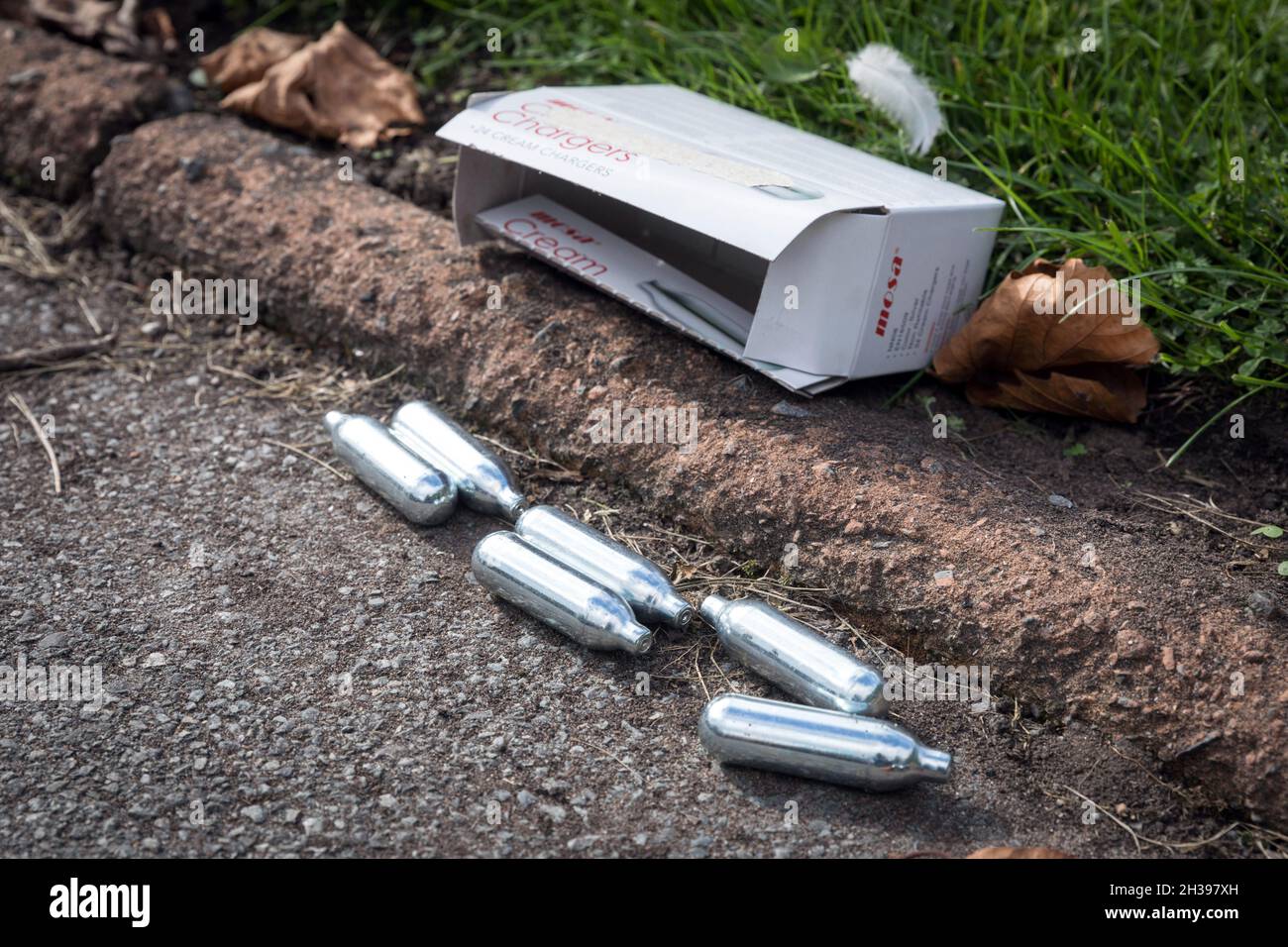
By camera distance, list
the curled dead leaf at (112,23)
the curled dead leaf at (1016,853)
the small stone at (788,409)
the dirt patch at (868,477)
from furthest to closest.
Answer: the curled dead leaf at (112,23) → the small stone at (788,409) → the dirt patch at (868,477) → the curled dead leaf at (1016,853)

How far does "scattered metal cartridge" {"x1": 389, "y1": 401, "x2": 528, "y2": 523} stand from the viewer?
2.61 meters

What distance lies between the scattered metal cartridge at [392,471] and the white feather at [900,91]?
151 cm

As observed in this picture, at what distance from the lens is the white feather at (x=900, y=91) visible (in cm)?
309

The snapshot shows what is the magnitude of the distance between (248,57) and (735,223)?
2.34 m

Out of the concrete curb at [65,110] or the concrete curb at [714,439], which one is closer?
the concrete curb at [714,439]

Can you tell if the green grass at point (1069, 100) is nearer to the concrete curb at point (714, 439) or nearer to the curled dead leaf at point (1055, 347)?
the curled dead leaf at point (1055, 347)

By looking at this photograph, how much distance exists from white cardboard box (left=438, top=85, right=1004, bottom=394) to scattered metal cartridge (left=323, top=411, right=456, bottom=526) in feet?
2.01

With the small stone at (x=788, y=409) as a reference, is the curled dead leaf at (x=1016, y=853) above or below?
below

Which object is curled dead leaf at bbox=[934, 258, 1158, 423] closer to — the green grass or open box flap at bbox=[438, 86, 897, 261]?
the green grass

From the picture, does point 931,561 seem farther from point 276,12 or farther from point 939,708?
point 276,12

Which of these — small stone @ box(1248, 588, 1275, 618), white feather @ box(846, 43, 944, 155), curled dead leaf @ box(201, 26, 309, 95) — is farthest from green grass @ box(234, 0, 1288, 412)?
small stone @ box(1248, 588, 1275, 618)

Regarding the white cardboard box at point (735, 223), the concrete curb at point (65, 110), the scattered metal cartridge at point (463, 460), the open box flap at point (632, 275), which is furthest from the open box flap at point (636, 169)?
the concrete curb at point (65, 110)

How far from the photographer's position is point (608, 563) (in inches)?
92.1
